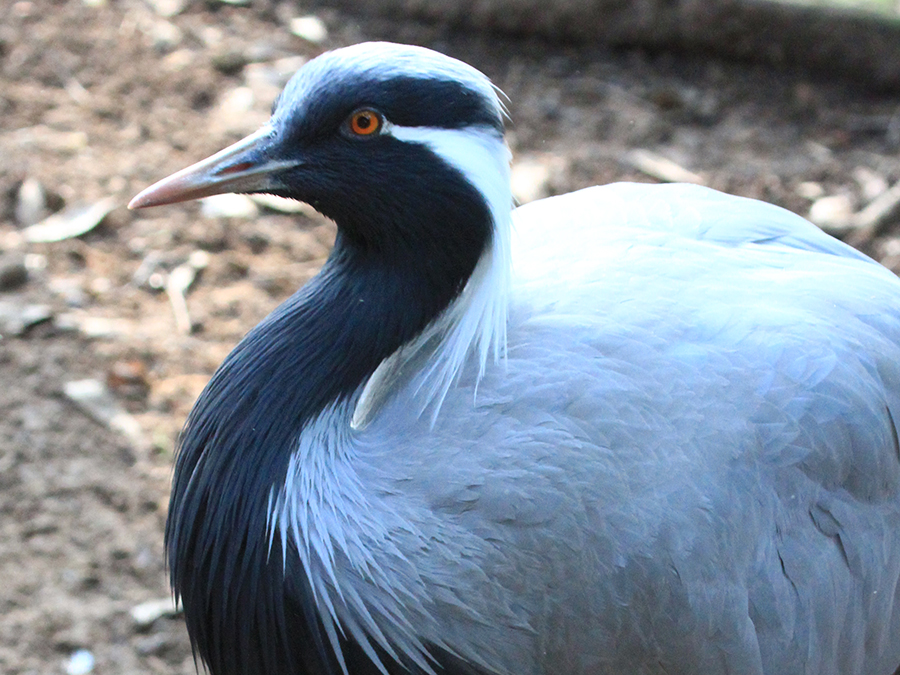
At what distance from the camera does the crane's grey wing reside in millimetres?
2355

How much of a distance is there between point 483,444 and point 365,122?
2.53 feet

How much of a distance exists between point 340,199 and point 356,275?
0.20 m

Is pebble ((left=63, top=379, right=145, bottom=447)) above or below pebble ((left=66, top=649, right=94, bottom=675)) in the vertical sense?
above

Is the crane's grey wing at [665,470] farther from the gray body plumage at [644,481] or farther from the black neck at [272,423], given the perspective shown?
the black neck at [272,423]

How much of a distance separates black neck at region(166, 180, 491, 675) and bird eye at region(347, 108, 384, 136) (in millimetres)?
241

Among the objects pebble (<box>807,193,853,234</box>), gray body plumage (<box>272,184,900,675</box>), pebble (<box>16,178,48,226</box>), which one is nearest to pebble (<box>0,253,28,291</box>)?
pebble (<box>16,178,48,226</box>)

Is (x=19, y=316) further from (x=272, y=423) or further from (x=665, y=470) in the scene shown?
(x=665, y=470)

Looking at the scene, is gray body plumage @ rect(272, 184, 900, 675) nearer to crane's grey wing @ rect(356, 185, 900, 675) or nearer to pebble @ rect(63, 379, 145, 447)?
crane's grey wing @ rect(356, 185, 900, 675)

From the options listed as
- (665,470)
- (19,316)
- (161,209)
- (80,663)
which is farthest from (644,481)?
(161,209)

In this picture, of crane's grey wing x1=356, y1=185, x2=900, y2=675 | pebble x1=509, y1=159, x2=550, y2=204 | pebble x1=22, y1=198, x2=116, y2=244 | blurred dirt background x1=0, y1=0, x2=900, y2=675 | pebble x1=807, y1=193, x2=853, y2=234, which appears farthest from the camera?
pebble x1=509, y1=159, x2=550, y2=204

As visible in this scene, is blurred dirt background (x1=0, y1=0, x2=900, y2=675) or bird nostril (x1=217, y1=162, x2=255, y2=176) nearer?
bird nostril (x1=217, y1=162, x2=255, y2=176)

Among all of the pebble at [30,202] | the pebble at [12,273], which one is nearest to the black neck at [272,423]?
the pebble at [12,273]

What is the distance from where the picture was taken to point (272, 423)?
2547 millimetres

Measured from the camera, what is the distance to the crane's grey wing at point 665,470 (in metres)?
2.36
